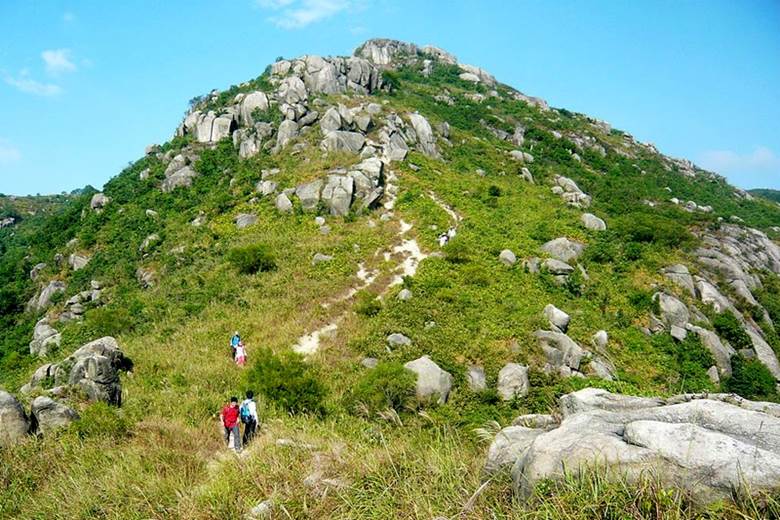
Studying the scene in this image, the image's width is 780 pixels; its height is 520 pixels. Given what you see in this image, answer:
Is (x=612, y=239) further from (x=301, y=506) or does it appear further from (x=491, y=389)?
(x=301, y=506)

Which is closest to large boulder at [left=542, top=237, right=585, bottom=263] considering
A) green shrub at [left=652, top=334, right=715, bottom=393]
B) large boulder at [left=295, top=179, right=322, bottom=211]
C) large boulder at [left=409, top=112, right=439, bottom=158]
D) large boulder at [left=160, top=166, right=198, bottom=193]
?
green shrub at [left=652, top=334, right=715, bottom=393]

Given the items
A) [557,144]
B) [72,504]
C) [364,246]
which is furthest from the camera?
[557,144]

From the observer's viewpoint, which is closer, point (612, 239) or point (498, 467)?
point (498, 467)

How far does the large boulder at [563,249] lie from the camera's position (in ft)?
95.6

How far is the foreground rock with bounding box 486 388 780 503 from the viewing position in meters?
4.53

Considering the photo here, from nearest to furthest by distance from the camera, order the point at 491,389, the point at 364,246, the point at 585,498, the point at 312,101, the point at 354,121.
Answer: the point at 585,498, the point at 491,389, the point at 364,246, the point at 354,121, the point at 312,101

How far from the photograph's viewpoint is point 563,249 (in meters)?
29.6

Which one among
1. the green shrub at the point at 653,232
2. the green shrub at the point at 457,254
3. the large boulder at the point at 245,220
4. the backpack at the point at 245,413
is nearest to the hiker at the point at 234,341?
the backpack at the point at 245,413

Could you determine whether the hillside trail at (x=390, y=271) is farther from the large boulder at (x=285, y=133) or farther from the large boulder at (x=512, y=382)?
the large boulder at (x=285, y=133)

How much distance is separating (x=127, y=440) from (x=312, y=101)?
45025 mm

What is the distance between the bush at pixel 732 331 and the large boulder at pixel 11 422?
99.9 feet

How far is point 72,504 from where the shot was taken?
22.0ft

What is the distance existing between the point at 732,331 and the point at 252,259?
27.7 m

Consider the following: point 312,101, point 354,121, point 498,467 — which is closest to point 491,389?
point 498,467
